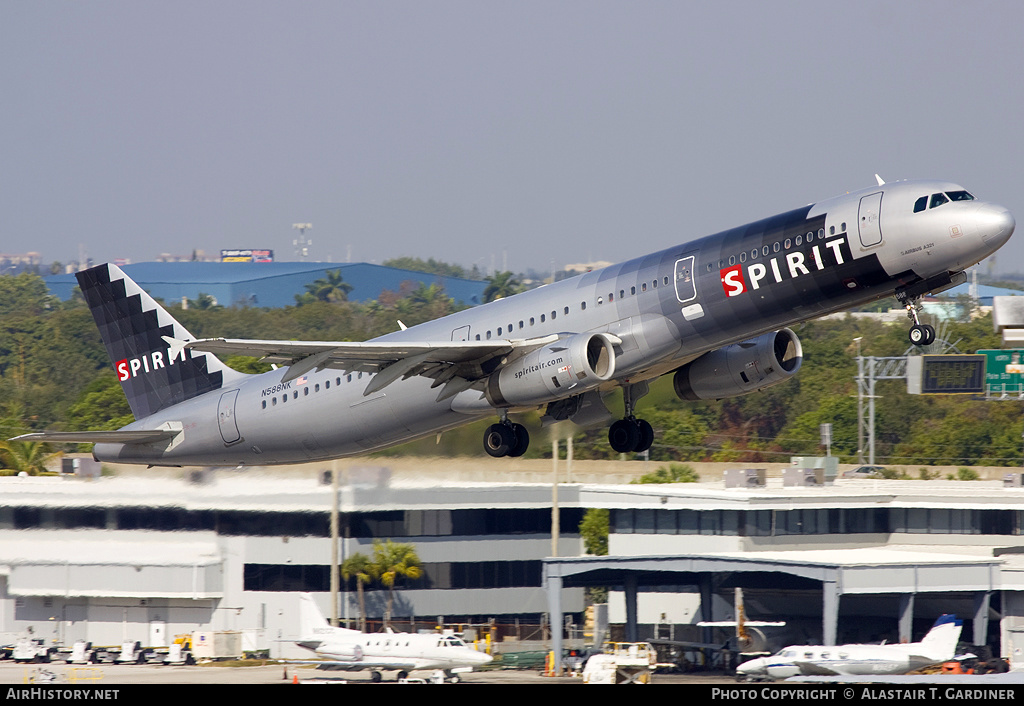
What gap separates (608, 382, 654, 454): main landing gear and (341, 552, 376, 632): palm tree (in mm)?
21945

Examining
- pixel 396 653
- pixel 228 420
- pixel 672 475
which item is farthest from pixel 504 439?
pixel 672 475

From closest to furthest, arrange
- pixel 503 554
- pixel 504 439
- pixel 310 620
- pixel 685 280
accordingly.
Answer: pixel 685 280
pixel 504 439
pixel 310 620
pixel 503 554

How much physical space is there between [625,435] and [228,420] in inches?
486

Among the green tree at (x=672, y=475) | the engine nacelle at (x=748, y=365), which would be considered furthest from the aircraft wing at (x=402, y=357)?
the green tree at (x=672, y=475)

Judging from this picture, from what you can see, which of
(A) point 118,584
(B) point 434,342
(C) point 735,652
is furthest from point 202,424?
(C) point 735,652

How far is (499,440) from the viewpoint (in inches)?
1421

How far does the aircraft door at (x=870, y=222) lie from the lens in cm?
3020

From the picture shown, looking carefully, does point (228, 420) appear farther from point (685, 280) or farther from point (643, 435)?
point (685, 280)

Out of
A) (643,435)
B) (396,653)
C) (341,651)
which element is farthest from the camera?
(341,651)

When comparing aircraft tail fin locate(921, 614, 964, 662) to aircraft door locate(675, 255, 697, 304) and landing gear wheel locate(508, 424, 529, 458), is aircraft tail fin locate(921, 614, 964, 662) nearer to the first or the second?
landing gear wheel locate(508, 424, 529, 458)

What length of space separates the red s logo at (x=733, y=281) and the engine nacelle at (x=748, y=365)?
4650mm

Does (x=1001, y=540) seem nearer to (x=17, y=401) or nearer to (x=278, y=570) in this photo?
(x=278, y=570)

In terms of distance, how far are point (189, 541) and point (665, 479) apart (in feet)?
102

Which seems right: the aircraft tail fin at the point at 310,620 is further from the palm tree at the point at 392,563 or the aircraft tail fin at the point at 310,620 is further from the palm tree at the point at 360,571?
the palm tree at the point at 392,563
